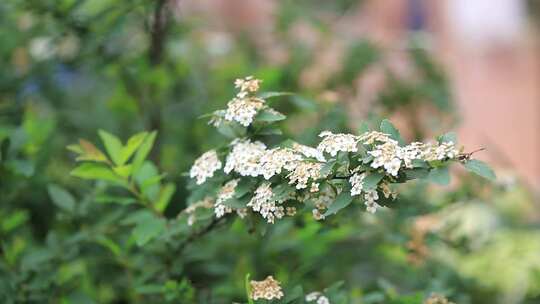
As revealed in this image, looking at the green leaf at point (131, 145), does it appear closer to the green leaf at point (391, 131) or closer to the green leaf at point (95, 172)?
the green leaf at point (95, 172)

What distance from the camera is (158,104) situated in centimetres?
152

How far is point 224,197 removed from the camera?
31.9 inches

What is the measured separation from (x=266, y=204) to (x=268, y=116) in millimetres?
115

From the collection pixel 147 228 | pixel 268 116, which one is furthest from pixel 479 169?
pixel 147 228

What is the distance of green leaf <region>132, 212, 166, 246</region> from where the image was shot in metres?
0.92

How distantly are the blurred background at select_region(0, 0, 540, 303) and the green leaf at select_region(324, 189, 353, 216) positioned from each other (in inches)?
8.4

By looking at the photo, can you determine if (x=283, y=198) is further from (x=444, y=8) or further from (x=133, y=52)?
(x=444, y=8)

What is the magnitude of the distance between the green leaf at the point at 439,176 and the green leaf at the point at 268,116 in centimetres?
18

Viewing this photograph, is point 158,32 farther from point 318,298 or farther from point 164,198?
point 318,298

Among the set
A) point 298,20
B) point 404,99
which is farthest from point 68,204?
point 404,99

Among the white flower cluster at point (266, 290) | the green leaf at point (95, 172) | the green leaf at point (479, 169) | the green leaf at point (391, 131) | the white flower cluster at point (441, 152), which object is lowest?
the white flower cluster at point (266, 290)

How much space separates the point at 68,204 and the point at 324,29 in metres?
0.70

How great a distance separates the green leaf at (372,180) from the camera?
2.33ft

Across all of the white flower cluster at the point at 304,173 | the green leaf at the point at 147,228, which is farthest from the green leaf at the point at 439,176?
the green leaf at the point at 147,228
